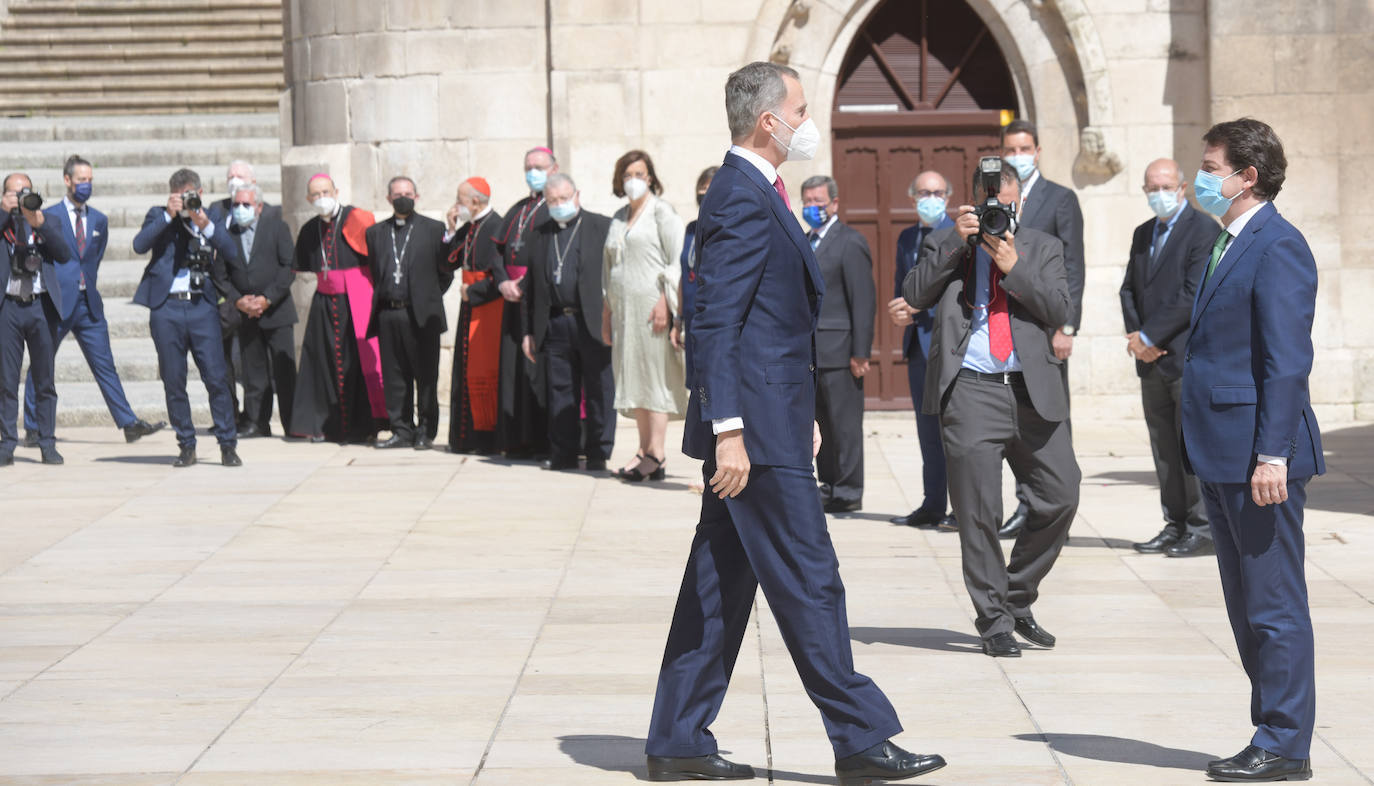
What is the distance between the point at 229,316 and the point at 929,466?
242 inches

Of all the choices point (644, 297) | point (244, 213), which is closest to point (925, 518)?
point (644, 297)

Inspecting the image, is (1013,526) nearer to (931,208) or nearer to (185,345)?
(931,208)

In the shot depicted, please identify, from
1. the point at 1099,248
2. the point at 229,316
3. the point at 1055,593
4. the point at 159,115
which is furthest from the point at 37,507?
the point at 159,115

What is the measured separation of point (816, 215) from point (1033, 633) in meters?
3.76

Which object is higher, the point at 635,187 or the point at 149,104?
the point at 149,104

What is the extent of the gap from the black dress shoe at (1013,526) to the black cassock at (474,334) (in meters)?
4.34

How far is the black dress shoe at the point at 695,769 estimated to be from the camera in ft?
15.9

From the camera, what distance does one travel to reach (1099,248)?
14078mm

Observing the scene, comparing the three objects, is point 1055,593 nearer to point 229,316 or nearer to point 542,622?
point 542,622

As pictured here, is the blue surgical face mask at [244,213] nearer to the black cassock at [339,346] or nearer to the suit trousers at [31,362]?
the black cassock at [339,346]

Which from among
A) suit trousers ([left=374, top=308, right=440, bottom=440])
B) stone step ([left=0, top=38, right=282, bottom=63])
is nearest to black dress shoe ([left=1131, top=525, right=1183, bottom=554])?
A: suit trousers ([left=374, top=308, right=440, bottom=440])

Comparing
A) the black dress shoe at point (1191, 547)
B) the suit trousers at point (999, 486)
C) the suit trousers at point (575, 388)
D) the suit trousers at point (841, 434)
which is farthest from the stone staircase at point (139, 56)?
the suit trousers at point (999, 486)

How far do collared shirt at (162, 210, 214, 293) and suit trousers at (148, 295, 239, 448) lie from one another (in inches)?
3.5

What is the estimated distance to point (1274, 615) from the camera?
4.87 meters
